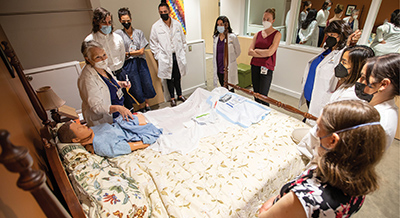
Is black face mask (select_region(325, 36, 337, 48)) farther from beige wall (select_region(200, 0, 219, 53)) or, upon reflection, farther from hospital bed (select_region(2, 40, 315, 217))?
beige wall (select_region(200, 0, 219, 53))

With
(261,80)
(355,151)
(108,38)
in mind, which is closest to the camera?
(355,151)

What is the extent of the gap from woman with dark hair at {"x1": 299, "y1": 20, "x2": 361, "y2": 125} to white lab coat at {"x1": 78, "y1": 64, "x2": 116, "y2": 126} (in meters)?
2.12

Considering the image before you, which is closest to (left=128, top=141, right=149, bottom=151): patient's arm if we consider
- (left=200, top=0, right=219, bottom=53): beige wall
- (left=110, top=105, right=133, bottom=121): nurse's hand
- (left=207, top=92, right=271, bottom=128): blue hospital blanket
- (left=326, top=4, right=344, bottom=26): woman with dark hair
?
(left=110, top=105, right=133, bottom=121): nurse's hand

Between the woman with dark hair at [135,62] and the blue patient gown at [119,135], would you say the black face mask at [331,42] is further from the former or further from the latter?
the woman with dark hair at [135,62]

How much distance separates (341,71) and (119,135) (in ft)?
6.76

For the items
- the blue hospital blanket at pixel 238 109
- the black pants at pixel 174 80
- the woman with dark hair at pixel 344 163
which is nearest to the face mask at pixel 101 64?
the blue hospital blanket at pixel 238 109

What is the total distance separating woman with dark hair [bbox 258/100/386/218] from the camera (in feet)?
2.44

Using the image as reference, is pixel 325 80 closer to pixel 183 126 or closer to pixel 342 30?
pixel 342 30

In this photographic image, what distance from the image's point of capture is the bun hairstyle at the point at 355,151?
741mm

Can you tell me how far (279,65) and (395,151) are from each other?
84.3 inches

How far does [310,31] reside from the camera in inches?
136

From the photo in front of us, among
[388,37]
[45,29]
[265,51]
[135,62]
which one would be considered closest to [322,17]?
[388,37]

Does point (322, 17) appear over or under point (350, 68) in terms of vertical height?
over

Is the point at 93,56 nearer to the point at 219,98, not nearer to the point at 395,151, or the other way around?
the point at 219,98
